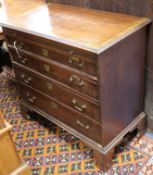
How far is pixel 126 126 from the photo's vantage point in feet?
5.60

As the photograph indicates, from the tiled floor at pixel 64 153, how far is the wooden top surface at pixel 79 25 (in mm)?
886

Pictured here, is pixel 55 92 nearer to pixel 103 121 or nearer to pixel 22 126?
pixel 103 121

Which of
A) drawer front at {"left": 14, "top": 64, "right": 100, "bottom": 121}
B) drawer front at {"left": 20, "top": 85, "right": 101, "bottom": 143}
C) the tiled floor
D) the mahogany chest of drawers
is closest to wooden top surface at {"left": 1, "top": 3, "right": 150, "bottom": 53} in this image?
the mahogany chest of drawers

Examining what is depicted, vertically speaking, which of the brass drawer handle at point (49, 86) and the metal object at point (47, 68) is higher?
the metal object at point (47, 68)

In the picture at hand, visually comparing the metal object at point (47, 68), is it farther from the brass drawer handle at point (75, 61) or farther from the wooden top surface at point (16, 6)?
the wooden top surface at point (16, 6)

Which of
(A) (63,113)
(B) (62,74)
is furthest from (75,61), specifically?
(A) (63,113)

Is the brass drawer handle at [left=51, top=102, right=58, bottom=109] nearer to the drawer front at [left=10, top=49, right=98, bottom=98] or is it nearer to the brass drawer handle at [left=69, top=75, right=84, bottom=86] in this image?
the drawer front at [left=10, top=49, right=98, bottom=98]

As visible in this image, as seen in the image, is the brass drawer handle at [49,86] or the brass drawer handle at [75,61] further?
the brass drawer handle at [49,86]

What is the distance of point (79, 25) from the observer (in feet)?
4.94

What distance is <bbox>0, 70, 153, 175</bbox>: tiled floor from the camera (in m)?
1.69

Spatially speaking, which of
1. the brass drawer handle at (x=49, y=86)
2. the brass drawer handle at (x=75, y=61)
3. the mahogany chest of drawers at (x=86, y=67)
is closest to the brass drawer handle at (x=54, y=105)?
the mahogany chest of drawers at (x=86, y=67)

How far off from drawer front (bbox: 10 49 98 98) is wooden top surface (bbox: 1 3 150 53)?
8.0 inches

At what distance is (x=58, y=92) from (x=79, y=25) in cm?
46

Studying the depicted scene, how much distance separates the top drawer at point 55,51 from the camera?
130cm
